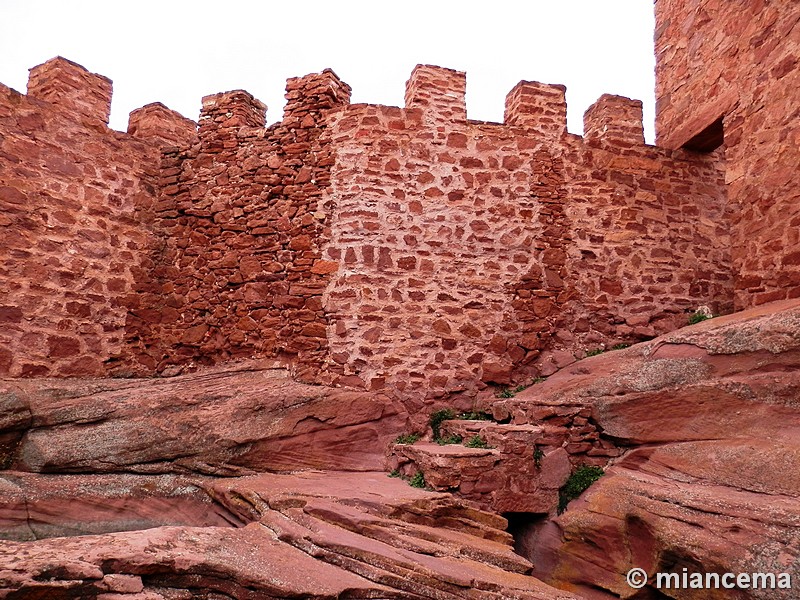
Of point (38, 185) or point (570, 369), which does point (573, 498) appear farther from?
point (38, 185)

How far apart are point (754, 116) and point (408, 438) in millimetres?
5778

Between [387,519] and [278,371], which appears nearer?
[387,519]

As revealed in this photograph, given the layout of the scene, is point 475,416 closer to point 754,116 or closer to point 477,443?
point 477,443

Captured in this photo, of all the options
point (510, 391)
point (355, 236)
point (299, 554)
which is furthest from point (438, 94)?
point (299, 554)

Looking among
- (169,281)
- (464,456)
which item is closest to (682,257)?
(464,456)

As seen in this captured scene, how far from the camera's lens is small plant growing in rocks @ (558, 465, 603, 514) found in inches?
237

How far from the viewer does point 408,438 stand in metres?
7.21

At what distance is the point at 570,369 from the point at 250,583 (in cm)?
517

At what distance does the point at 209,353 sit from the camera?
8258mm

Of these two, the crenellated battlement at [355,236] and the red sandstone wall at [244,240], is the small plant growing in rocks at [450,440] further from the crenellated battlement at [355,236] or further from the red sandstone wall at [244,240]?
the red sandstone wall at [244,240]

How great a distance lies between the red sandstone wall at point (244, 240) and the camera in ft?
26.1

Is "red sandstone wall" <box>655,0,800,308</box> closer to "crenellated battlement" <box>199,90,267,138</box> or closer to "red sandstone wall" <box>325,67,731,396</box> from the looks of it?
"red sandstone wall" <box>325,67,731,396</box>

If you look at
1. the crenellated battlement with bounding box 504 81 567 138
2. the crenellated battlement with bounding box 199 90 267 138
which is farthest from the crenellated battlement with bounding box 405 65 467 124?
the crenellated battlement with bounding box 199 90 267 138

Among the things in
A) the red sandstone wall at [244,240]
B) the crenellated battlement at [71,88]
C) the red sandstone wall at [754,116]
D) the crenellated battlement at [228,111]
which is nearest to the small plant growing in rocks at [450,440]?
the red sandstone wall at [244,240]
